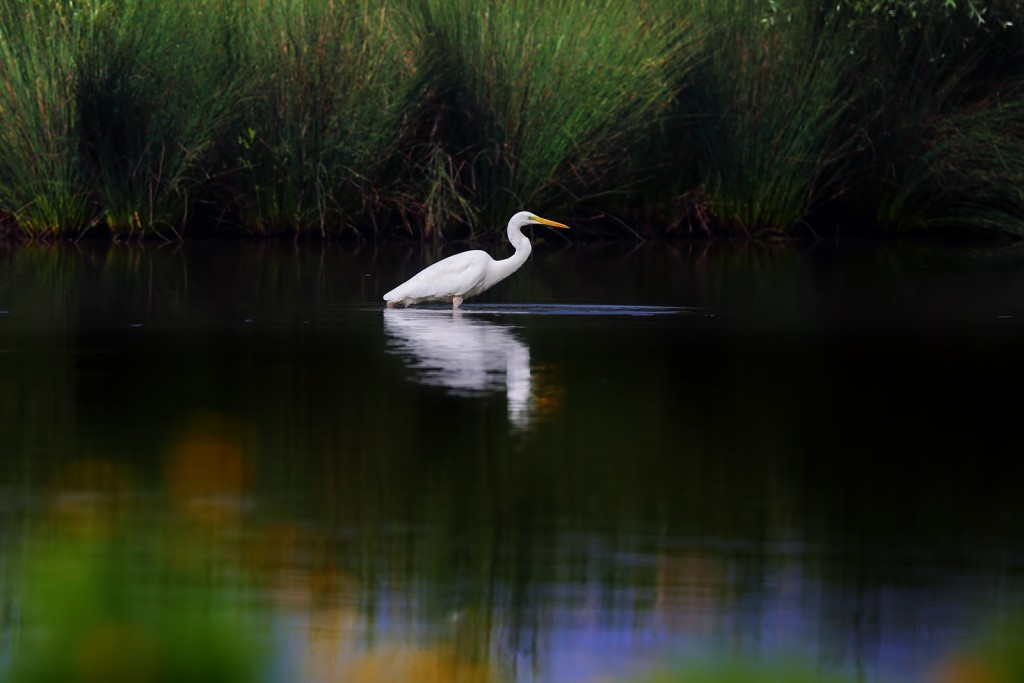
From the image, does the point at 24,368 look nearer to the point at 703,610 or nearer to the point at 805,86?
the point at 703,610

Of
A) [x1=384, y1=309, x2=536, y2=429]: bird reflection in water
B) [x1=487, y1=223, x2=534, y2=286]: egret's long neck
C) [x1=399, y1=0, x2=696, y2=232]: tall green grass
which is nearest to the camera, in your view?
[x1=384, y1=309, x2=536, y2=429]: bird reflection in water

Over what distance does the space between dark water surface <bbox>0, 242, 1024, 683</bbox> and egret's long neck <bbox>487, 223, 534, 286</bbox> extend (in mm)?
280

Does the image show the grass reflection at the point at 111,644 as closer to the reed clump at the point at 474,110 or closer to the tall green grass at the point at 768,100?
the reed clump at the point at 474,110

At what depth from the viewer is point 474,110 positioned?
58.6 feet

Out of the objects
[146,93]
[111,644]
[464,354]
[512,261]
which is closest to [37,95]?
[146,93]

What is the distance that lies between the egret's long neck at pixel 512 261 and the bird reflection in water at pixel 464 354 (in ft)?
0.99

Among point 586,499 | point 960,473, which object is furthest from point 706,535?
point 960,473

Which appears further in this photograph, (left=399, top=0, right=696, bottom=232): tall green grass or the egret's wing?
(left=399, top=0, right=696, bottom=232): tall green grass

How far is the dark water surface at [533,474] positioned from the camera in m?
4.43

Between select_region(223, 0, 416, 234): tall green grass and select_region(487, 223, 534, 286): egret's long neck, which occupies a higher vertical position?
select_region(223, 0, 416, 234): tall green grass

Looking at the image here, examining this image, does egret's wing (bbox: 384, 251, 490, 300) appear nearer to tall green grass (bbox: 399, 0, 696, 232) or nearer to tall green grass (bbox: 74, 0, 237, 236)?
tall green grass (bbox: 399, 0, 696, 232)

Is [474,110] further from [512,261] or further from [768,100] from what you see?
[512,261]

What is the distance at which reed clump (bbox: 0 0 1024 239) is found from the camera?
57.0ft

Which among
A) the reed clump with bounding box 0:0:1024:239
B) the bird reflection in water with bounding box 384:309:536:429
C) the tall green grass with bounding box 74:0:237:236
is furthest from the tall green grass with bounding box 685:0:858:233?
the bird reflection in water with bounding box 384:309:536:429
